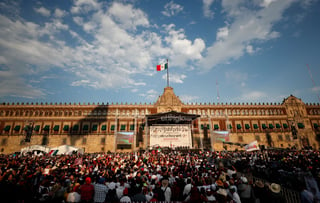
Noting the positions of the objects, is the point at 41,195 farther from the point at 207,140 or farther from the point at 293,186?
the point at 207,140

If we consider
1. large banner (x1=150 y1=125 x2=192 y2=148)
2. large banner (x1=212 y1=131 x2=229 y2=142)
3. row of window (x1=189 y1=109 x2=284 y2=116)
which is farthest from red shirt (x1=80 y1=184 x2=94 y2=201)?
row of window (x1=189 y1=109 x2=284 y2=116)

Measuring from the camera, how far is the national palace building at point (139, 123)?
4056 cm

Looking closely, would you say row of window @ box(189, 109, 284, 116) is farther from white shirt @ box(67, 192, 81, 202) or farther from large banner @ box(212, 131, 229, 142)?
white shirt @ box(67, 192, 81, 202)

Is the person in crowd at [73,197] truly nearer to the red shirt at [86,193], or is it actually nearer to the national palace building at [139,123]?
the red shirt at [86,193]

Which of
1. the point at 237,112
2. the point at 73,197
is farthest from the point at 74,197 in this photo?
the point at 237,112

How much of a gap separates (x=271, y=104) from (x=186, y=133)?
32473 mm

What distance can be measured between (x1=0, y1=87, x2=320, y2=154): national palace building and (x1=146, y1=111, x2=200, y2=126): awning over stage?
17.7 feet

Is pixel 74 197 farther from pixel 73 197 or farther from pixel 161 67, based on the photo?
pixel 161 67

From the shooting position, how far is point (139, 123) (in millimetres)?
42156

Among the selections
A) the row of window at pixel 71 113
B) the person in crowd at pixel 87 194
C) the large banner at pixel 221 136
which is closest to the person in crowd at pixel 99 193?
the person in crowd at pixel 87 194

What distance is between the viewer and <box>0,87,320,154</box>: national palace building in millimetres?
40562

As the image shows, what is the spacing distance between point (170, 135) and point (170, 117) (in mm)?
4339

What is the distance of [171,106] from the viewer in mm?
43875

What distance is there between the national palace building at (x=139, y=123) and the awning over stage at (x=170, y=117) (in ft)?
17.7
